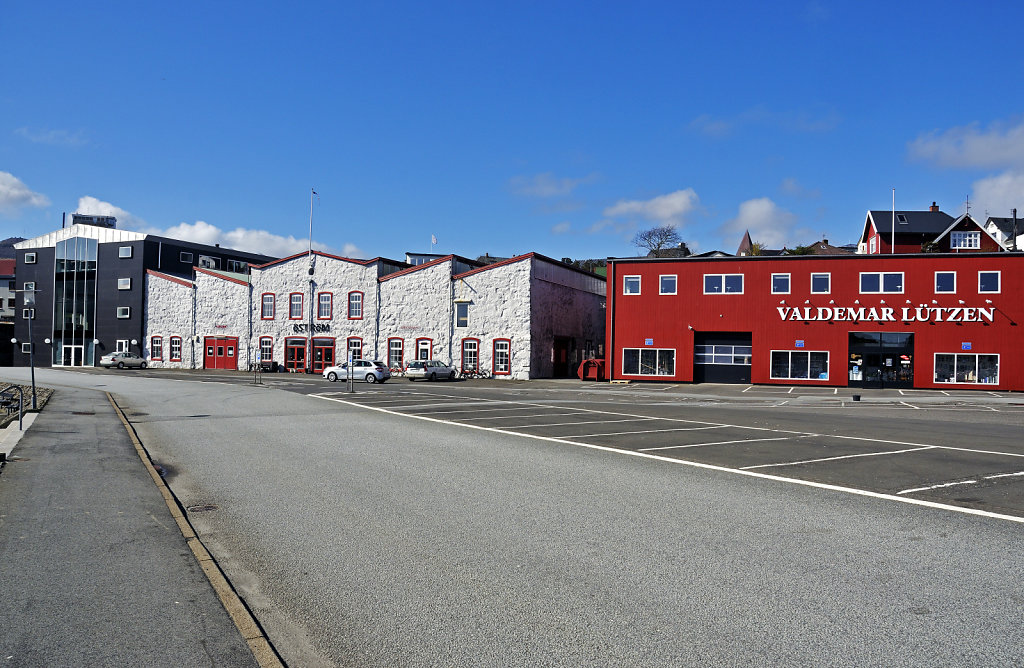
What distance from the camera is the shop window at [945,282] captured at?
4031 centimetres

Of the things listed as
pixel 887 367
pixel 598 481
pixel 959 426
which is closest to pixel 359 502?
pixel 598 481

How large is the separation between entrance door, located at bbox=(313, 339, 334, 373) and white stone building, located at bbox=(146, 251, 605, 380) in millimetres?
80

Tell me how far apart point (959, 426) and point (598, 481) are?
14.6 metres

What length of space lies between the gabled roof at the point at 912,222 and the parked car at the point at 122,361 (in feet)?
218

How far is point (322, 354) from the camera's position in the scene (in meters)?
59.1

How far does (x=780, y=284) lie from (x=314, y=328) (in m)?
35.4

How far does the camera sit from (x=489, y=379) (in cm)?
5106

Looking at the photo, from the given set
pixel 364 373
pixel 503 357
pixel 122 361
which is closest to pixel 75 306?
pixel 122 361

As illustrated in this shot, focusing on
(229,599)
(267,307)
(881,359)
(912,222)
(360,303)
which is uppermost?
(912,222)

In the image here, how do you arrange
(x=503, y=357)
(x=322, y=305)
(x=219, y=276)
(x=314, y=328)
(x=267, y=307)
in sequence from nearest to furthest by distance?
(x=503, y=357) → (x=314, y=328) → (x=322, y=305) → (x=267, y=307) → (x=219, y=276)

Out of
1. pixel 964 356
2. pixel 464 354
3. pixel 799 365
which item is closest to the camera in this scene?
pixel 964 356

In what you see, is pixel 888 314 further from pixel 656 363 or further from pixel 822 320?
pixel 656 363

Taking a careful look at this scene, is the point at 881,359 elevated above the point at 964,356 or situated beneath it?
situated beneath

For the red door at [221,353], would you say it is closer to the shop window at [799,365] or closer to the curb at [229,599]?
the shop window at [799,365]
